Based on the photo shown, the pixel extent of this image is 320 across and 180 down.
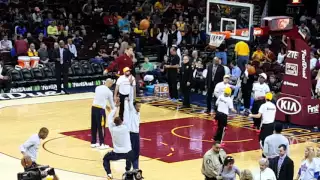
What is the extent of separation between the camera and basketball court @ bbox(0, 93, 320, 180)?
2030 centimetres

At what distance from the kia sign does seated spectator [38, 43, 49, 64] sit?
11.0 metres

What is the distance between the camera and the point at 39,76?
31.8 m

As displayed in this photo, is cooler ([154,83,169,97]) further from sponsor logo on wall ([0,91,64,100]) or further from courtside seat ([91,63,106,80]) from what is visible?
sponsor logo on wall ([0,91,64,100])

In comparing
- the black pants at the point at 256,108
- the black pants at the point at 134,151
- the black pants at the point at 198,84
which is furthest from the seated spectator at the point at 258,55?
the black pants at the point at 134,151

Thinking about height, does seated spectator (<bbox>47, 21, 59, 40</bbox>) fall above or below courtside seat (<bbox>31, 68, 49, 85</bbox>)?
above

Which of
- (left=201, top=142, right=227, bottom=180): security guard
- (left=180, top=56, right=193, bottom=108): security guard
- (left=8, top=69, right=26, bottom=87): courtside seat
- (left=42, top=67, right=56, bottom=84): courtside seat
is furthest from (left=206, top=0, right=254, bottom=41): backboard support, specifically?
(left=201, top=142, right=227, bottom=180): security guard

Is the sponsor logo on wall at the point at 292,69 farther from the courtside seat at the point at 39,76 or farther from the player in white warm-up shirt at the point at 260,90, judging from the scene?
the courtside seat at the point at 39,76

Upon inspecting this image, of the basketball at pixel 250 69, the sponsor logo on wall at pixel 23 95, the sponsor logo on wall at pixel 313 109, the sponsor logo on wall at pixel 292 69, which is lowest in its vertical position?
the sponsor logo on wall at pixel 23 95

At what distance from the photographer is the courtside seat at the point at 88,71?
33094 mm

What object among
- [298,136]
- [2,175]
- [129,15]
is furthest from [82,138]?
[129,15]

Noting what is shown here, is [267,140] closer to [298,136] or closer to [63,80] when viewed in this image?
[298,136]

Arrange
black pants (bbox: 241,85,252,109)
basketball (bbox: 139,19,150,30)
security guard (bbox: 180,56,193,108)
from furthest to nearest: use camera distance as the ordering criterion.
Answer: basketball (bbox: 139,19,150,30) → security guard (bbox: 180,56,193,108) → black pants (bbox: 241,85,252,109)

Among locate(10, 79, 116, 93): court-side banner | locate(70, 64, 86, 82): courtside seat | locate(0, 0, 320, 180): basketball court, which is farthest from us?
locate(70, 64, 86, 82): courtside seat

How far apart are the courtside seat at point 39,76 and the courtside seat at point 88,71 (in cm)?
195
